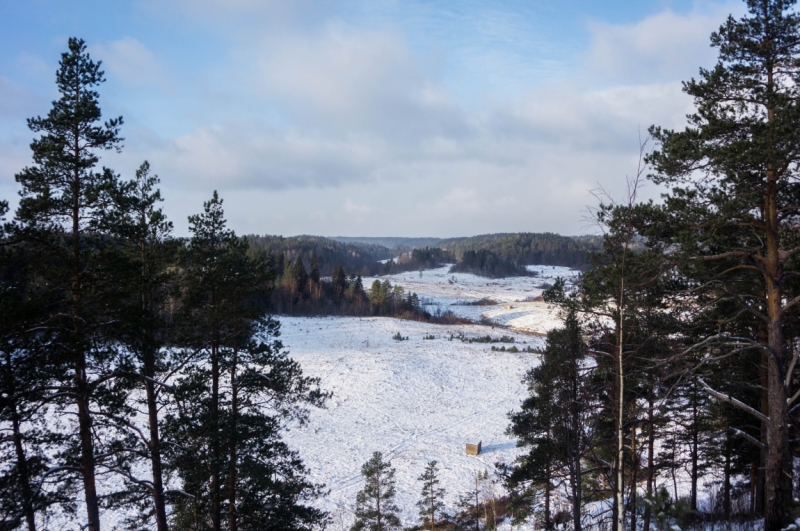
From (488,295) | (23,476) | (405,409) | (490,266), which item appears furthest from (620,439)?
(490,266)

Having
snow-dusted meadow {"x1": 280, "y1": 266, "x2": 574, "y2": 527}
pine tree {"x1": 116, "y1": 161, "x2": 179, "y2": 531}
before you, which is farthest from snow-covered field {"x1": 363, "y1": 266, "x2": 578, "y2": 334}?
pine tree {"x1": 116, "y1": 161, "x2": 179, "y2": 531}

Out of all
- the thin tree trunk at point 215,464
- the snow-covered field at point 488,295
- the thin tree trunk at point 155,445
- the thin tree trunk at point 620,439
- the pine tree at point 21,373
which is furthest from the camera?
the snow-covered field at point 488,295

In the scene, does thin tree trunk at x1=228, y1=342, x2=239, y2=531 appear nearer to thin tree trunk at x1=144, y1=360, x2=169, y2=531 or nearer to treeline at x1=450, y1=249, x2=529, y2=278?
thin tree trunk at x1=144, y1=360, x2=169, y2=531

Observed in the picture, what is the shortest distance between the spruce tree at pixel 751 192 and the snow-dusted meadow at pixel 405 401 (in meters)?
2.68

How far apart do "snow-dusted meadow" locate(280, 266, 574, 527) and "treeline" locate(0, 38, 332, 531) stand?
6.45 m

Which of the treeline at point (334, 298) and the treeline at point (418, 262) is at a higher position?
the treeline at point (418, 262)

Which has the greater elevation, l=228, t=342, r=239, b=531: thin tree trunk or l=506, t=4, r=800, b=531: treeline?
l=506, t=4, r=800, b=531: treeline

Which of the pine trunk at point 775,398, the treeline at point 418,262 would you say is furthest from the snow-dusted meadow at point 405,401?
the treeline at point 418,262

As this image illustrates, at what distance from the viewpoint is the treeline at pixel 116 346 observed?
22.4ft

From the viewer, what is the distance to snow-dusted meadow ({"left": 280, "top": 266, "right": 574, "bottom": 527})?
62.7 feet

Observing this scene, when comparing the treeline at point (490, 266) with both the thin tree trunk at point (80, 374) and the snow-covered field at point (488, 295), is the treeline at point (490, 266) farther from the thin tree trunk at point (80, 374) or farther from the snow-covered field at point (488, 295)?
the thin tree trunk at point (80, 374)

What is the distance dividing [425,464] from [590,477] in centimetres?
740

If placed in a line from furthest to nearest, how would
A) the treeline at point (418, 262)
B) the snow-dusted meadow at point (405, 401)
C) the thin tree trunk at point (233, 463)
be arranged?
the treeline at point (418, 262) → the snow-dusted meadow at point (405, 401) → the thin tree trunk at point (233, 463)

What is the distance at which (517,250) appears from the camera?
504 ft
